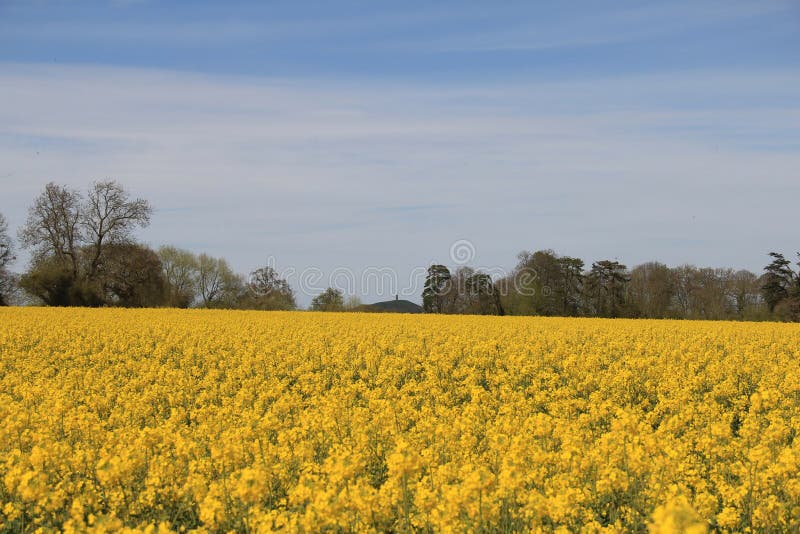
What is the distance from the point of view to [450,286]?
63000 mm

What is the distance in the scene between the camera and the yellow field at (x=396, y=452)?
6.02 meters

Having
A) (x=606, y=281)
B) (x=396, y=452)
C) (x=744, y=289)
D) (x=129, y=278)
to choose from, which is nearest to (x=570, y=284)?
(x=606, y=281)

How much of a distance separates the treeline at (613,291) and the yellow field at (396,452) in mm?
38055

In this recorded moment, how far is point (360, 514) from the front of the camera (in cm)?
598

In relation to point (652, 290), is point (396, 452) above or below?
below

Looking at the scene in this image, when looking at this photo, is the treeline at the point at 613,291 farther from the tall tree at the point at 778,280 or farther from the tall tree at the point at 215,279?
the tall tree at the point at 215,279

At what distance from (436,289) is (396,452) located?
187 feet

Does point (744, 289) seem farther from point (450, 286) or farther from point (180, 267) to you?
point (180, 267)

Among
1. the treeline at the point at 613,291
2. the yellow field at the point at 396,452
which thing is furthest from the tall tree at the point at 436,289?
the yellow field at the point at 396,452

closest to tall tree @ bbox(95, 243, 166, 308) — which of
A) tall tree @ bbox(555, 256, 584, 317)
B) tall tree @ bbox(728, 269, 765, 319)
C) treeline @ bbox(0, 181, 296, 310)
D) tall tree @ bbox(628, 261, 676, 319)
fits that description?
treeline @ bbox(0, 181, 296, 310)

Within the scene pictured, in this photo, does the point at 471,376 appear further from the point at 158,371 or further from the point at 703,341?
the point at 703,341

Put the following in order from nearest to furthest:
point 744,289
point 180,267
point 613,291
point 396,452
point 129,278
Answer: point 396,452 → point 129,278 → point 613,291 → point 744,289 → point 180,267

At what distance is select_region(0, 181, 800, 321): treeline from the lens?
51834mm

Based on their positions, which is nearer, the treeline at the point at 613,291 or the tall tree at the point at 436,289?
the treeline at the point at 613,291
